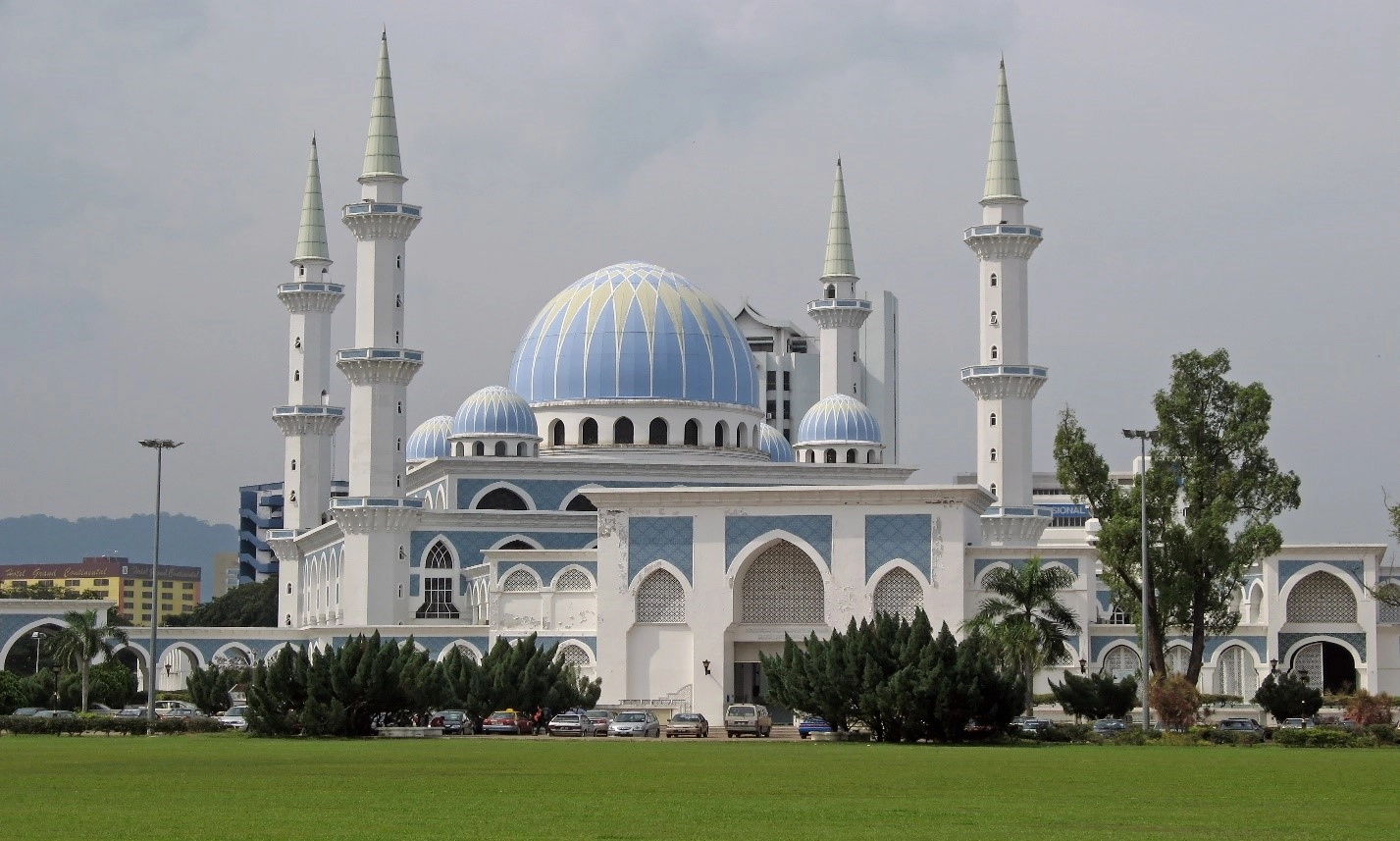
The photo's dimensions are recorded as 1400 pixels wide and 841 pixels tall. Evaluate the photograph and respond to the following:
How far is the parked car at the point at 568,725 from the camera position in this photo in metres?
38.3

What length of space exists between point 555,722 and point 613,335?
24.1 metres

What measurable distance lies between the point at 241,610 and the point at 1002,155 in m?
45.4

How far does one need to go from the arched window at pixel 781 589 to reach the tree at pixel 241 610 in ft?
137

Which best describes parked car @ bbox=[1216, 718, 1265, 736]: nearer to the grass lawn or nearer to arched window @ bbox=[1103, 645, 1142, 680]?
the grass lawn

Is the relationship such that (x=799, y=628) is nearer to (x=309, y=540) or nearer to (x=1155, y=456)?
(x=1155, y=456)

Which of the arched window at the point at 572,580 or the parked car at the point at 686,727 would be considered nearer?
the parked car at the point at 686,727

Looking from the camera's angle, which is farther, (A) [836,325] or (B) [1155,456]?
(A) [836,325]

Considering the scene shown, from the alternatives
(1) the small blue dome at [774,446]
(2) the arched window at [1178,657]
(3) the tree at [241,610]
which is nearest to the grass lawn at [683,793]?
(2) the arched window at [1178,657]

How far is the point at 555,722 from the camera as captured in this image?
38594 mm

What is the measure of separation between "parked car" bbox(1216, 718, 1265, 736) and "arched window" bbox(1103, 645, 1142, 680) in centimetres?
1291

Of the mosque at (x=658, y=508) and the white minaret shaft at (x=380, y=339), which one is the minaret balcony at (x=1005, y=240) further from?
the white minaret shaft at (x=380, y=339)

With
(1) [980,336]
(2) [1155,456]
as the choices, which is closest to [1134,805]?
(2) [1155,456]

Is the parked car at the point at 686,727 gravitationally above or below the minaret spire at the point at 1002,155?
below

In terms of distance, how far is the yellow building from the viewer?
531 ft
